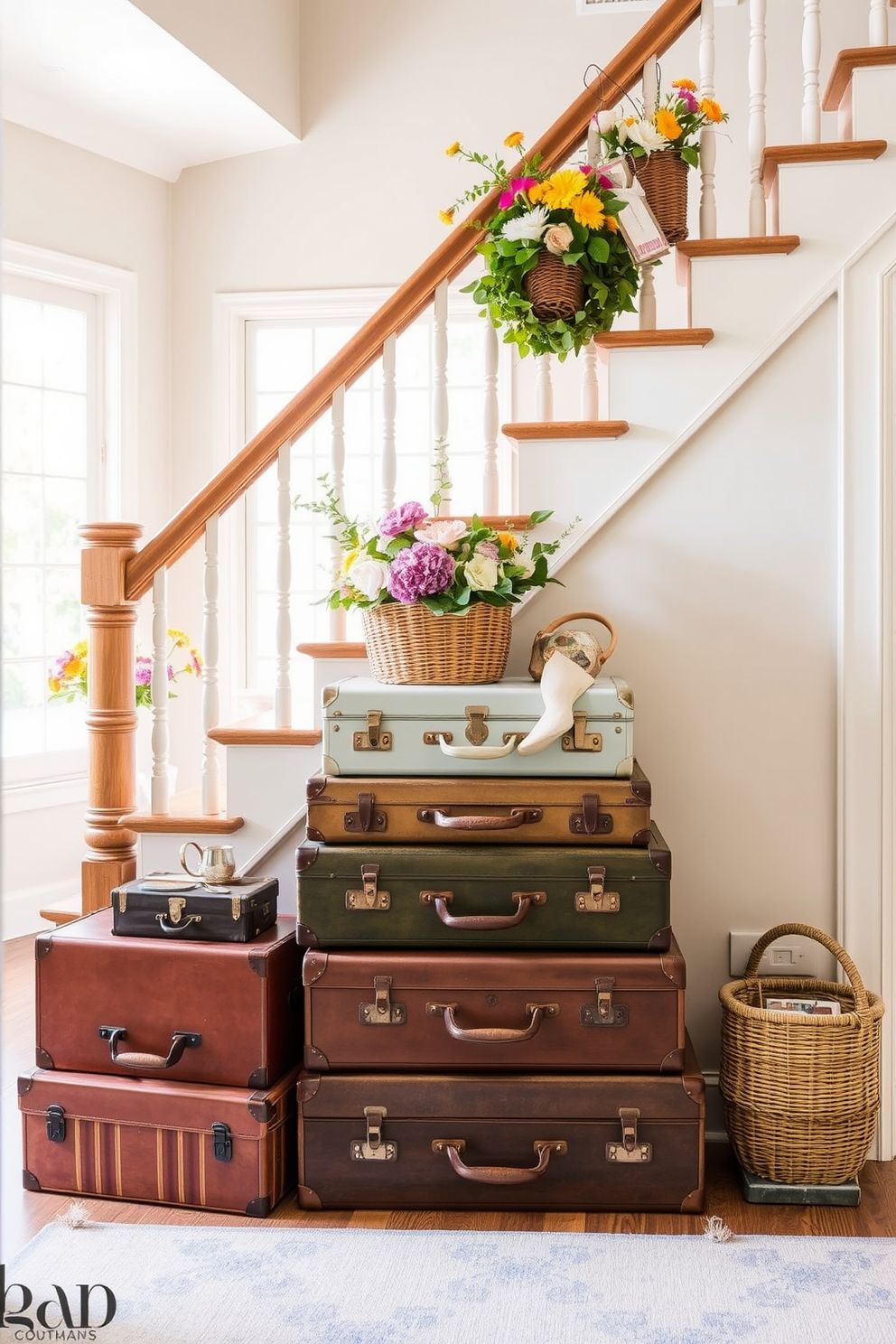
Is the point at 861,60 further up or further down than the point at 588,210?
further up

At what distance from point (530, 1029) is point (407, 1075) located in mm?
258

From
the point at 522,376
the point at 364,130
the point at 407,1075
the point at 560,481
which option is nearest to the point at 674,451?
the point at 560,481

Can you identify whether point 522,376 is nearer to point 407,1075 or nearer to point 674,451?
point 674,451

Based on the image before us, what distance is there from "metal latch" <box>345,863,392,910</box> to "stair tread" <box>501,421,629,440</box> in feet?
3.23

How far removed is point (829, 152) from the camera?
2391 millimetres

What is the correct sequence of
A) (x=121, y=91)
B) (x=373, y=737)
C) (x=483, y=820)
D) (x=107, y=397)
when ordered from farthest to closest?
1. (x=107, y=397)
2. (x=121, y=91)
3. (x=373, y=737)
4. (x=483, y=820)

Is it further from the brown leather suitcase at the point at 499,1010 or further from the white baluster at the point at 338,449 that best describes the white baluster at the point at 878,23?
the brown leather suitcase at the point at 499,1010

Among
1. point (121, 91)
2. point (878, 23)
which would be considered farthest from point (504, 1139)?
point (121, 91)

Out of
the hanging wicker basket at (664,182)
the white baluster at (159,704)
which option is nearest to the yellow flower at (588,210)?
the hanging wicker basket at (664,182)

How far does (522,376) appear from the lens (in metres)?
4.08

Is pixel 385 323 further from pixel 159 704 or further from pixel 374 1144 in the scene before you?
pixel 374 1144

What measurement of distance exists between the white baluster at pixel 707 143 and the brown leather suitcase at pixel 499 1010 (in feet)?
5.16

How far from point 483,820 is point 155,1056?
0.78 meters

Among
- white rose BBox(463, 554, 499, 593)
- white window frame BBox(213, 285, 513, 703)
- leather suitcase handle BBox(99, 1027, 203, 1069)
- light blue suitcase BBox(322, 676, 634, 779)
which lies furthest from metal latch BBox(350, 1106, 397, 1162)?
white window frame BBox(213, 285, 513, 703)
